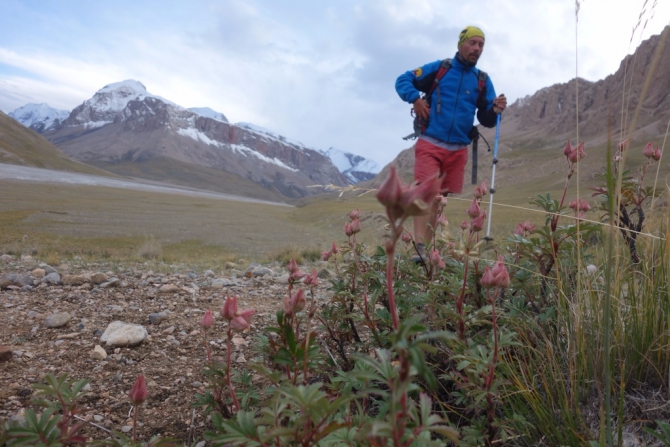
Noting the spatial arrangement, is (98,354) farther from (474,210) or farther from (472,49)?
(472,49)

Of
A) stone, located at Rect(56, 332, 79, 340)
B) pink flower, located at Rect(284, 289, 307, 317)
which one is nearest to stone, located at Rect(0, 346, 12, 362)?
stone, located at Rect(56, 332, 79, 340)

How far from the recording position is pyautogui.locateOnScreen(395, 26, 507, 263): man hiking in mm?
4484

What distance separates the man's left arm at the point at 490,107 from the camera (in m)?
4.54

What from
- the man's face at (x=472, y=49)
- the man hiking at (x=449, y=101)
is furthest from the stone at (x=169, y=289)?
the man's face at (x=472, y=49)

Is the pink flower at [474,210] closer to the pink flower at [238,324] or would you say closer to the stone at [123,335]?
the pink flower at [238,324]

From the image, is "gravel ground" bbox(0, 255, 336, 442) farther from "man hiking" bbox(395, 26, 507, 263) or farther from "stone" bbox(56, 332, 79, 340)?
"man hiking" bbox(395, 26, 507, 263)

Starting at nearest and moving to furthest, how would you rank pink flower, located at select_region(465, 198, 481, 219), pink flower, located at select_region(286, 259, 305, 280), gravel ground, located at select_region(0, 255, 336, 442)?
1. pink flower, located at select_region(286, 259, 305, 280)
2. pink flower, located at select_region(465, 198, 481, 219)
3. gravel ground, located at select_region(0, 255, 336, 442)

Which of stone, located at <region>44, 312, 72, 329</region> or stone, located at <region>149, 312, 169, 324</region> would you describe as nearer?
stone, located at <region>44, 312, 72, 329</region>

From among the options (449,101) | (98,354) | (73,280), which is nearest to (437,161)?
(449,101)

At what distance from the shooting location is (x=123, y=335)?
2.69 metres

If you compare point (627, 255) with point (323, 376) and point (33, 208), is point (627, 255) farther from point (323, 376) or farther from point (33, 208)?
point (33, 208)

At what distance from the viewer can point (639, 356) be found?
4.91ft

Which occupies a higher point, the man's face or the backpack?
the man's face

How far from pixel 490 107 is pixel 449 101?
0.53 meters
